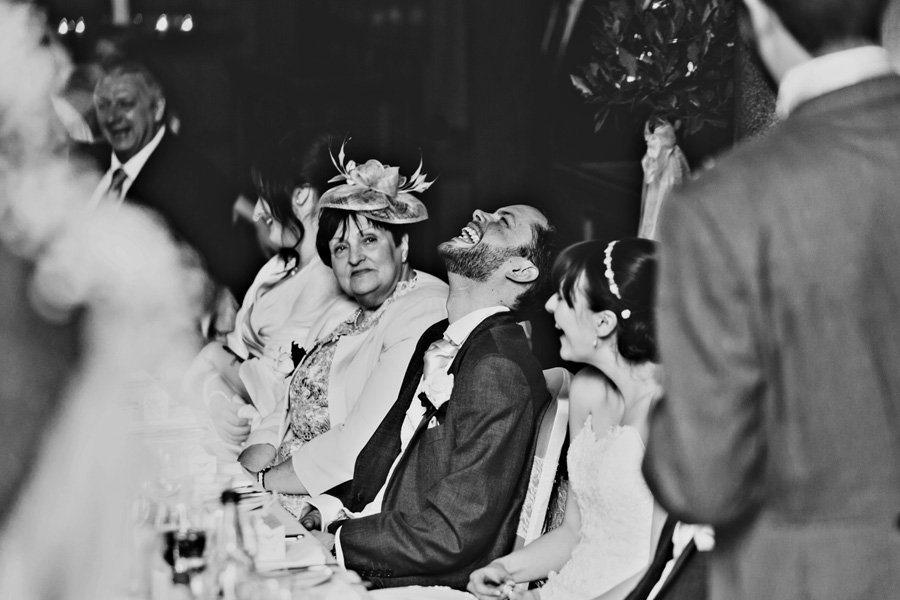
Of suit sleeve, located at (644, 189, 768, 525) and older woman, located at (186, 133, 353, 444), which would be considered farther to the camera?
older woman, located at (186, 133, 353, 444)

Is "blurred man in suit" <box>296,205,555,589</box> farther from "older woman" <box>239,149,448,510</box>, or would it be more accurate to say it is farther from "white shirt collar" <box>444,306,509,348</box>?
"older woman" <box>239,149,448,510</box>

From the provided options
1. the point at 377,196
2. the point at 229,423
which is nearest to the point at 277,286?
the point at 229,423

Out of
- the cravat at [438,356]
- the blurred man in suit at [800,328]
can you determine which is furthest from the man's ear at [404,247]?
the blurred man in suit at [800,328]

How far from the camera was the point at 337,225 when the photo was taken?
3789 millimetres

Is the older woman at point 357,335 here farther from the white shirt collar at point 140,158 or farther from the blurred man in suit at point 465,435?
the white shirt collar at point 140,158

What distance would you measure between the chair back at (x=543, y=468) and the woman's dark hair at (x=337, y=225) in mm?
1103

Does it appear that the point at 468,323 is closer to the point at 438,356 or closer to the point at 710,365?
the point at 438,356

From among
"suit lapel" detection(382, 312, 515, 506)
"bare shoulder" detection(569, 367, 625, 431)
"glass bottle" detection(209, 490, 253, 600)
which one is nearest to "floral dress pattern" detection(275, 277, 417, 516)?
"suit lapel" detection(382, 312, 515, 506)

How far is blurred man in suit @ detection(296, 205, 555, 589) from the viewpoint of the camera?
109 inches

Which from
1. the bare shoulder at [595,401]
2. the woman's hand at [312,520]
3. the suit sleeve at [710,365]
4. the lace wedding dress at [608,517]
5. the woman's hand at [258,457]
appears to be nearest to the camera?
the suit sleeve at [710,365]

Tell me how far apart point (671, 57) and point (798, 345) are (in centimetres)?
226

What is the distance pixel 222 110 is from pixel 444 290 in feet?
5.04

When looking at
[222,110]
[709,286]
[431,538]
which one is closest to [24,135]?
[222,110]

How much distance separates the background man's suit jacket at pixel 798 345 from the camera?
1186mm
